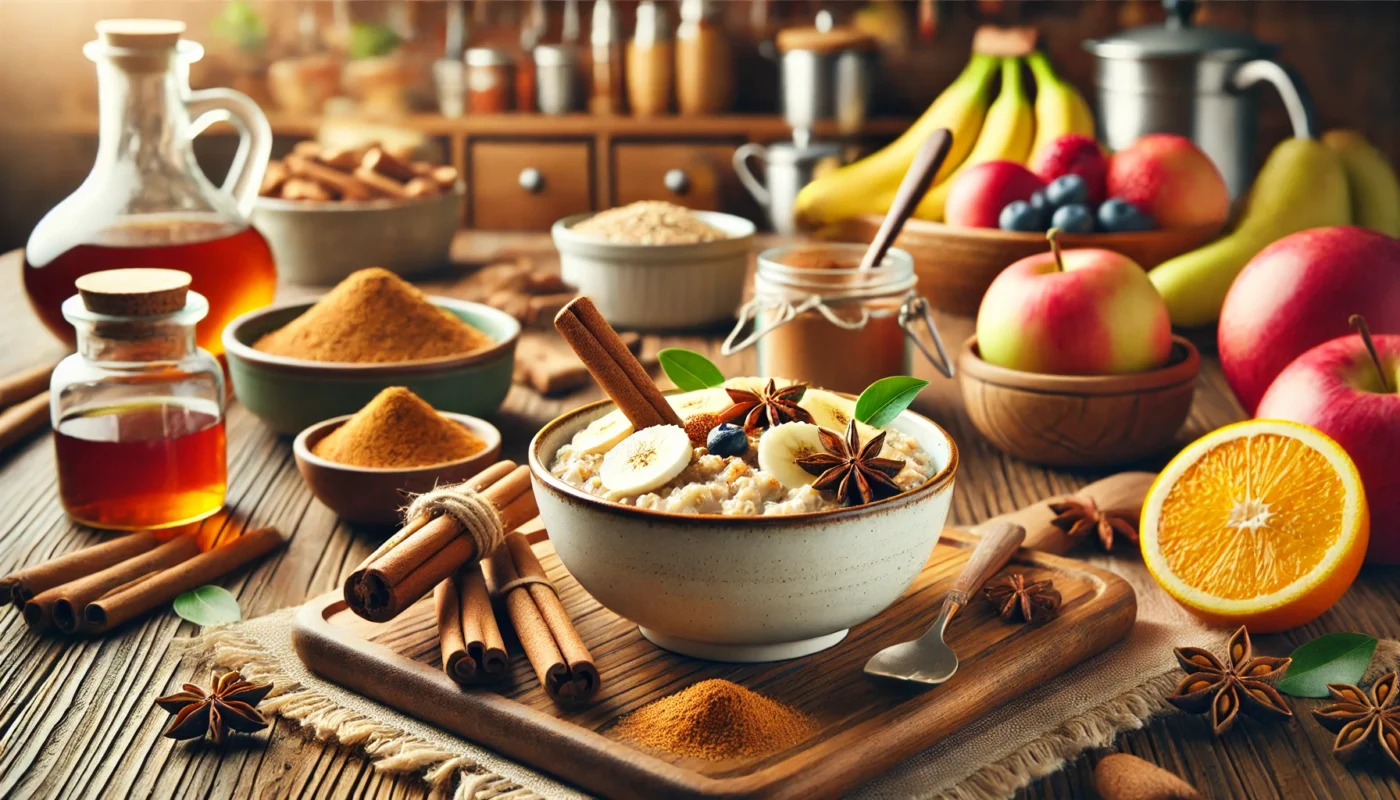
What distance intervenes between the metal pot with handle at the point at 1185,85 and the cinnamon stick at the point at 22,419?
195cm

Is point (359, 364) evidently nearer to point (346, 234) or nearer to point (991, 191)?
point (346, 234)

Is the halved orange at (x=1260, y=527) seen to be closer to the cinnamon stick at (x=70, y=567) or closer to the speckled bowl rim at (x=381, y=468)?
the speckled bowl rim at (x=381, y=468)

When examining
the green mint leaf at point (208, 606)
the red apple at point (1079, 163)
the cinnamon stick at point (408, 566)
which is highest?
the red apple at point (1079, 163)

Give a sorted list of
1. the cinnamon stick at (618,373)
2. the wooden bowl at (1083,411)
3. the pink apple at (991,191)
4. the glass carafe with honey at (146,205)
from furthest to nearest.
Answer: the pink apple at (991,191)
the glass carafe with honey at (146,205)
the wooden bowl at (1083,411)
the cinnamon stick at (618,373)

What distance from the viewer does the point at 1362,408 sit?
52.7 inches

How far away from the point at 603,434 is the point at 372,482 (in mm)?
356

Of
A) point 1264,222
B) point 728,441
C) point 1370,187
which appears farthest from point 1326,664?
point 1370,187

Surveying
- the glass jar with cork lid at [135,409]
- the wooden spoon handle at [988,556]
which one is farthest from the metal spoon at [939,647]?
the glass jar with cork lid at [135,409]

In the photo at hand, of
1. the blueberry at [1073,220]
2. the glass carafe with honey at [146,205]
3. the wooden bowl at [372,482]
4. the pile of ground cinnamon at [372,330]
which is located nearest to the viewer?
the wooden bowl at [372,482]

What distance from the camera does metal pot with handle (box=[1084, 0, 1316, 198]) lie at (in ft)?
8.52

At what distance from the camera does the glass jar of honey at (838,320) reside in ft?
5.82

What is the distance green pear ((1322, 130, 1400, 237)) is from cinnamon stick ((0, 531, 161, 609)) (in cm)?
193

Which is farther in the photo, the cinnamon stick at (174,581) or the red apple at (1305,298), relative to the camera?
the red apple at (1305,298)

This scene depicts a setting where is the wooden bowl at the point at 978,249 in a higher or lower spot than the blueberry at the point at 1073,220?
lower
